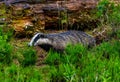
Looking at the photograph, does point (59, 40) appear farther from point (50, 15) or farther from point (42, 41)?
point (50, 15)

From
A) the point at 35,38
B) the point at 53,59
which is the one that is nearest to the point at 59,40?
the point at 35,38

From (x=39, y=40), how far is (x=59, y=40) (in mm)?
484

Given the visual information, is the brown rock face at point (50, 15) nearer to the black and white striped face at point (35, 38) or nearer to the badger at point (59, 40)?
the badger at point (59, 40)

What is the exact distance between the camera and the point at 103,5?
267 inches

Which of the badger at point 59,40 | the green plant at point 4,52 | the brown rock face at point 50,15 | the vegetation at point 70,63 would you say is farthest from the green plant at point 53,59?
the brown rock face at point 50,15

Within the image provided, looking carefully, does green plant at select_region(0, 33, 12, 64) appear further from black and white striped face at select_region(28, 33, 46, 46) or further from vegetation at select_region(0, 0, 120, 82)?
black and white striped face at select_region(28, 33, 46, 46)

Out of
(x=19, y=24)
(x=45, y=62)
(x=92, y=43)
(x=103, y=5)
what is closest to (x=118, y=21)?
(x=103, y=5)

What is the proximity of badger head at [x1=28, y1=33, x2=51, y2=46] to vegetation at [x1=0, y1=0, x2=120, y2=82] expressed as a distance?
0.28 meters

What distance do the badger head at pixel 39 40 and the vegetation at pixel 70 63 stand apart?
28cm

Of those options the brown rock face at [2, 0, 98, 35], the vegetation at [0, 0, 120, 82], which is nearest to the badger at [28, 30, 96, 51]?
the vegetation at [0, 0, 120, 82]

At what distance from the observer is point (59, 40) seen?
718cm

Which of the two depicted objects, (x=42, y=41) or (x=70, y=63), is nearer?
(x=70, y=63)

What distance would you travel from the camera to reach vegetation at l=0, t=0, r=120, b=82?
496cm

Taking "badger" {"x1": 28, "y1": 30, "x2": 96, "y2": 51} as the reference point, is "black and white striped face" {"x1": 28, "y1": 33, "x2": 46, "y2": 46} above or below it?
above
